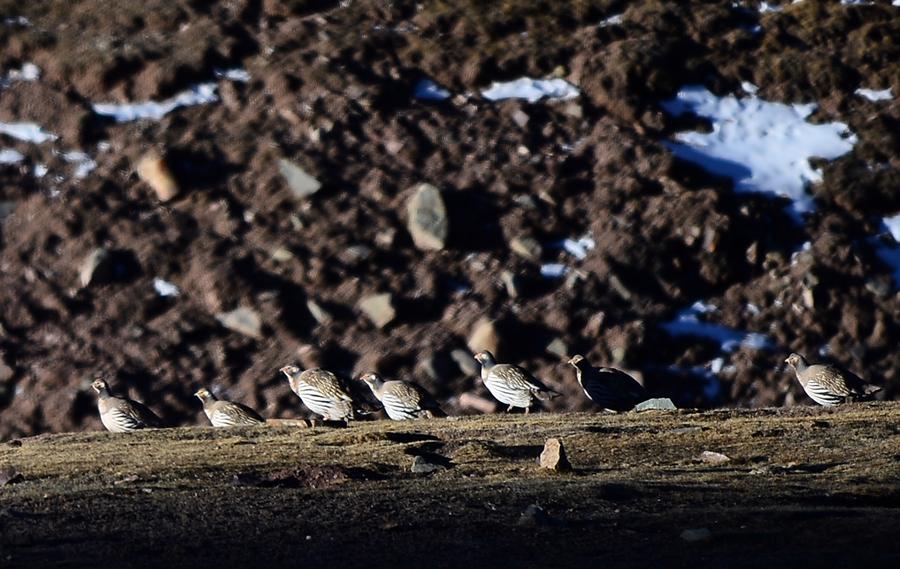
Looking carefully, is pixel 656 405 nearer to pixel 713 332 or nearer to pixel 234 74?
pixel 713 332

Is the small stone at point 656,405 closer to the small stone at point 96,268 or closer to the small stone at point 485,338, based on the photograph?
the small stone at point 485,338

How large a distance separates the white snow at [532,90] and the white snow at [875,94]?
495 centimetres

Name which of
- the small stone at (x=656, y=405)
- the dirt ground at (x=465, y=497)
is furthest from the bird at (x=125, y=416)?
the small stone at (x=656, y=405)

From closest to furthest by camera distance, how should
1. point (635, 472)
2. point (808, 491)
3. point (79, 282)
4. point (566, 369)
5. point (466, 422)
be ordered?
point (808, 491) < point (635, 472) < point (466, 422) < point (566, 369) < point (79, 282)

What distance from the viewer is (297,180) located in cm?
2653

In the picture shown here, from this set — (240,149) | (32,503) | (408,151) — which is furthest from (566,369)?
(32,503)

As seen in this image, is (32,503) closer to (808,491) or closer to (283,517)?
(283,517)

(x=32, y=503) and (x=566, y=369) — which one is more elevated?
(x=32, y=503)

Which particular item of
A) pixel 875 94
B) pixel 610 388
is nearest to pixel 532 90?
pixel 875 94

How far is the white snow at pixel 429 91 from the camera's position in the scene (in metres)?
28.2

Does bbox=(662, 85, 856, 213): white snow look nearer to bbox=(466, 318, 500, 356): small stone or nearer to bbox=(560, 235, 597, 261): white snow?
bbox=(560, 235, 597, 261): white snow

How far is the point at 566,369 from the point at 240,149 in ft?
22.7

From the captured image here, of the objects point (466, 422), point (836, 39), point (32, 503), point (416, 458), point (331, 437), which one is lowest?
point (836, 39)

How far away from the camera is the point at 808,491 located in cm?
1067
